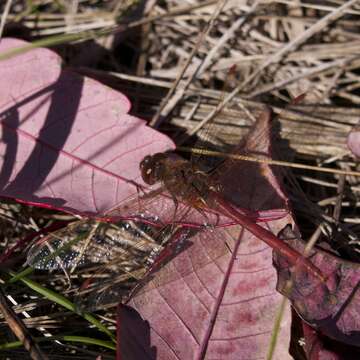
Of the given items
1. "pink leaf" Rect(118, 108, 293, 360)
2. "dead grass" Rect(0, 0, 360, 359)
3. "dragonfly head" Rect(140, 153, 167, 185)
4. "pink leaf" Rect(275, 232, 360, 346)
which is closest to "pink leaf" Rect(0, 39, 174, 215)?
"dragonfly head" Rect(140, 153, 167, 185)

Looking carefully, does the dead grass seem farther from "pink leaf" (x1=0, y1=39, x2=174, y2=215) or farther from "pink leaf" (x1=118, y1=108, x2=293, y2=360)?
"pink leaf" (x1=118, y1=108, x2=293, y2=360)

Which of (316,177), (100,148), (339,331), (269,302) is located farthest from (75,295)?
(316,177)

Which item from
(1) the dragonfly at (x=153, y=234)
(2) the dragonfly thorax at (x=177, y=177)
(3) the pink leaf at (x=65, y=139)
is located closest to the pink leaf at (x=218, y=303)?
(1) the dragonfly at (x=153, y=234)

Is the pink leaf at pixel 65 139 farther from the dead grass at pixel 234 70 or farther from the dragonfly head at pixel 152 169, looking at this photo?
the dead grass at pixel 234 70

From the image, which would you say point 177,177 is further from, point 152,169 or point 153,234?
point 153,234

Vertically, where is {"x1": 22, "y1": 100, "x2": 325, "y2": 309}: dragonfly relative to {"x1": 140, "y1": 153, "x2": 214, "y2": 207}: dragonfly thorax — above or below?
below

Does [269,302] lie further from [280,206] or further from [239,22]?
[239,22]
